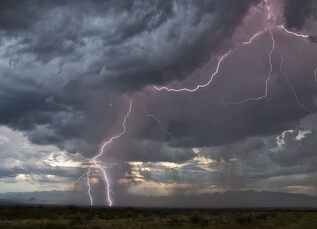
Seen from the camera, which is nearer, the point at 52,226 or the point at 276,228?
the point at 52,226

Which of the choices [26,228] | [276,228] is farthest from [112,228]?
[276,228]

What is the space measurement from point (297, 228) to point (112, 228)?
60.2ft

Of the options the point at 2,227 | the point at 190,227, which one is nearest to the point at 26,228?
the point at 2,227

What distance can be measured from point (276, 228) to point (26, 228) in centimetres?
2415

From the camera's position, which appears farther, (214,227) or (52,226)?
(214,227)

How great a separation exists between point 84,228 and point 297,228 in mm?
21010

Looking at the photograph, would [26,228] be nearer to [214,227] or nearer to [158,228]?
[158,228]

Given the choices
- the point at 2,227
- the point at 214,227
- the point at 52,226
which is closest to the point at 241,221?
the point at 214,227

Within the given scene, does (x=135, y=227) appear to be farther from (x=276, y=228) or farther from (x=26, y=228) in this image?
(x=276, y=228)

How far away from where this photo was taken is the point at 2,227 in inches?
1783

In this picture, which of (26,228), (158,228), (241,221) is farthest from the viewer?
(241,221)

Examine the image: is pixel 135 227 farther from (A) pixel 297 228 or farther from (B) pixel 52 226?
(A) pixel 297 228

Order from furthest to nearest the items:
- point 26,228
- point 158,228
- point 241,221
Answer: point 241,221 < point 158,228 < point 26,228

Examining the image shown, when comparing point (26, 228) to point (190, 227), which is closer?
point (26, 228)
